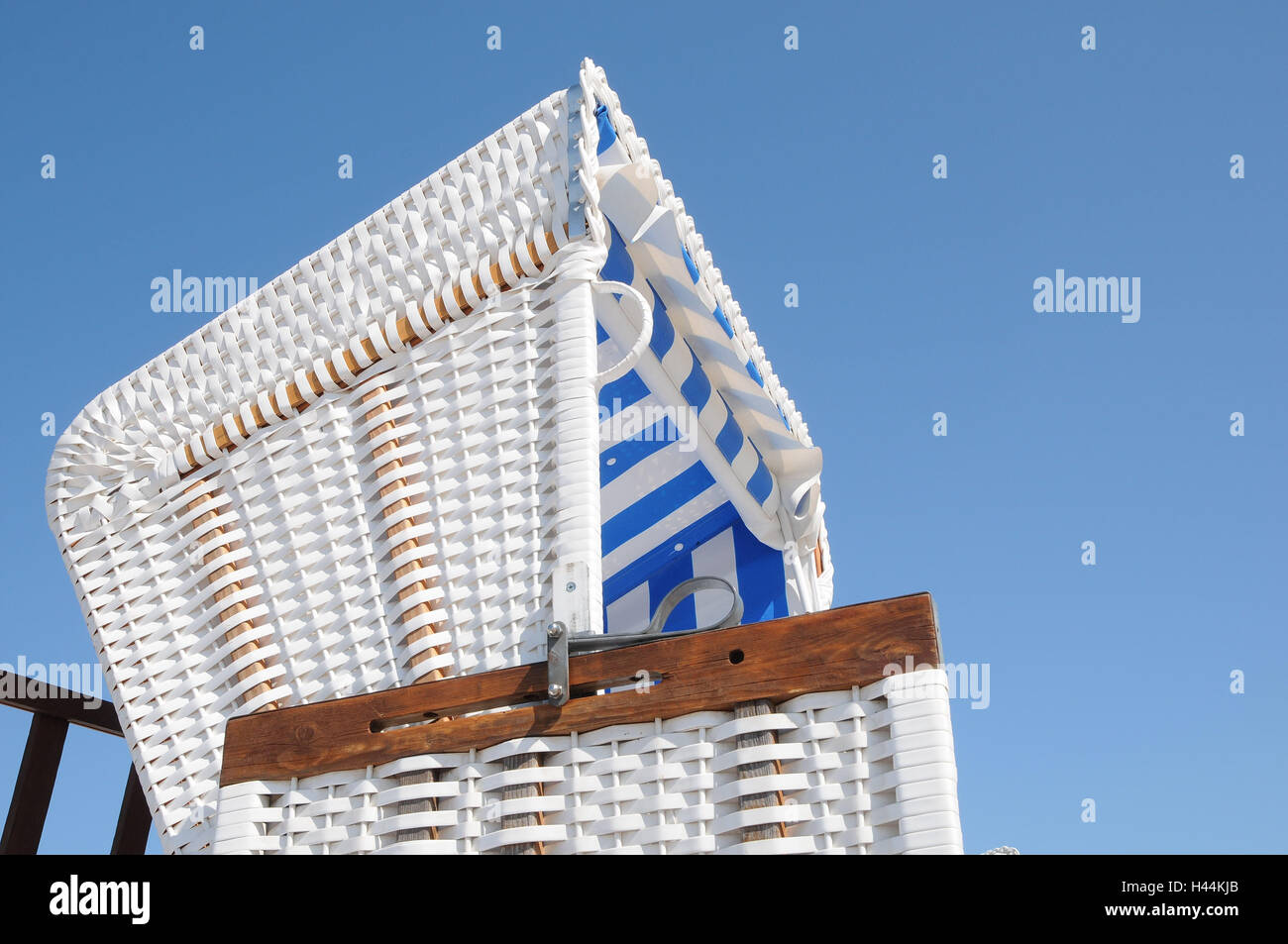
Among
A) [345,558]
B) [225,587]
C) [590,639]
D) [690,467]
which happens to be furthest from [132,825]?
[590,639]

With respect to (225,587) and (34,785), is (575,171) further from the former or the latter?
(34,785)

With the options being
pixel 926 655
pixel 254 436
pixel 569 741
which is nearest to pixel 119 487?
pixel 254 436

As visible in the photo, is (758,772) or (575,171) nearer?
(758,772)

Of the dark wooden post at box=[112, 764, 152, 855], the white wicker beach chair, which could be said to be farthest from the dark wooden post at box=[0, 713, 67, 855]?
the white wicker beach chair

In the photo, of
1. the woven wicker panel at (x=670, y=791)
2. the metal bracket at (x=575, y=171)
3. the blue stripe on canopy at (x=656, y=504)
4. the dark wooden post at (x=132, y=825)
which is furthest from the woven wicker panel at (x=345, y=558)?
the dark wooden post at (x=132, y=825)

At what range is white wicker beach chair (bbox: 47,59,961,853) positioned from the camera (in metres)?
1.45

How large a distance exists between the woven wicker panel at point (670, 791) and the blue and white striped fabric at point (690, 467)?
969mm

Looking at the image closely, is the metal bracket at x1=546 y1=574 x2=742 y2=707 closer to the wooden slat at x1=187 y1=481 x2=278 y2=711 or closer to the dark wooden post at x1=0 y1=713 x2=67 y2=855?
the wooden slat at x1=187 y1=481 x2=278 y2=711

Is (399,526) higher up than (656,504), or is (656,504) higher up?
(656,504)

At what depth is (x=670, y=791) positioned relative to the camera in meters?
1.15

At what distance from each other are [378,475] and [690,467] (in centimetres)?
101

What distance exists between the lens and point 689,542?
8.25 feet

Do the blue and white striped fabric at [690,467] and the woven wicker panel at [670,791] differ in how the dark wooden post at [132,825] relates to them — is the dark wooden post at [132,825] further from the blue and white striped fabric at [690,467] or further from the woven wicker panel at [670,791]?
the woven wicker panel at [670,791]
